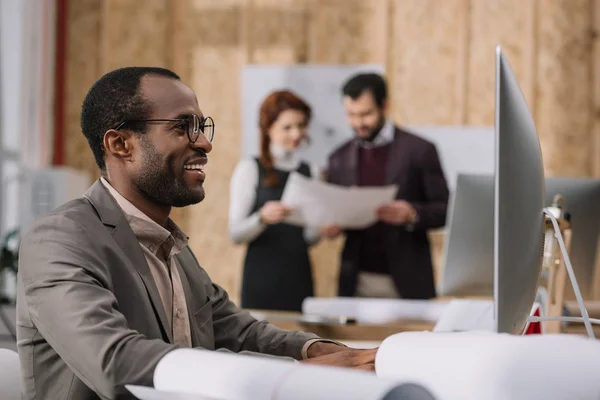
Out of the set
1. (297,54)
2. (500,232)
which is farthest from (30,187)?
(500,232)

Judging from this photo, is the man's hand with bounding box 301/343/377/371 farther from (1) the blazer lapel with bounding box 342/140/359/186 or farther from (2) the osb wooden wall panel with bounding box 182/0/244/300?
(2) the osb wooden wall panel with bounding box 182/0/244/300

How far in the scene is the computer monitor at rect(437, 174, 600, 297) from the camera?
255 centimetres

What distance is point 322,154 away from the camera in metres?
5.54

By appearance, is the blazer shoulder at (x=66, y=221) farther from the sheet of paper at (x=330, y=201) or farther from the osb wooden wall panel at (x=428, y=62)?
the osb wooden wall panel at (x=428, y=62)

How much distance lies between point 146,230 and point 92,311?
354 millimetres

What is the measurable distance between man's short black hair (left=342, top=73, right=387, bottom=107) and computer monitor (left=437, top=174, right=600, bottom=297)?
2164 mm

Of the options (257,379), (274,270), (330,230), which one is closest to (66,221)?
(257,379)

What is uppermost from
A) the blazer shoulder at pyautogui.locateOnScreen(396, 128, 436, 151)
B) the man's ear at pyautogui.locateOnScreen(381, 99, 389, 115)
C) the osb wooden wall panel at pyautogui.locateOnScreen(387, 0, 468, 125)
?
the osb wooden wall panel at pyautogui.locateOnScreen(387, 0, 468, 125)

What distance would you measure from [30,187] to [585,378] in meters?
4.69

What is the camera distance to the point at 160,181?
1.55m

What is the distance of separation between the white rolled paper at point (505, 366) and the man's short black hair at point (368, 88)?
150 inches

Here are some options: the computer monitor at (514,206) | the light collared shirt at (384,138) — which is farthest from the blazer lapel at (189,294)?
the light collared shirt at (384,138)

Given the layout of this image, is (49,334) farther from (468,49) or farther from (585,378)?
(468,49)

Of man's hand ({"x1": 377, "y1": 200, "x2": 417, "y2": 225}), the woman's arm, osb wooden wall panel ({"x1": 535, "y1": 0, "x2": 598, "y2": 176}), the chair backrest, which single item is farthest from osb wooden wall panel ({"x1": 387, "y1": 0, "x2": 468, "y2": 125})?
the chair backrest
